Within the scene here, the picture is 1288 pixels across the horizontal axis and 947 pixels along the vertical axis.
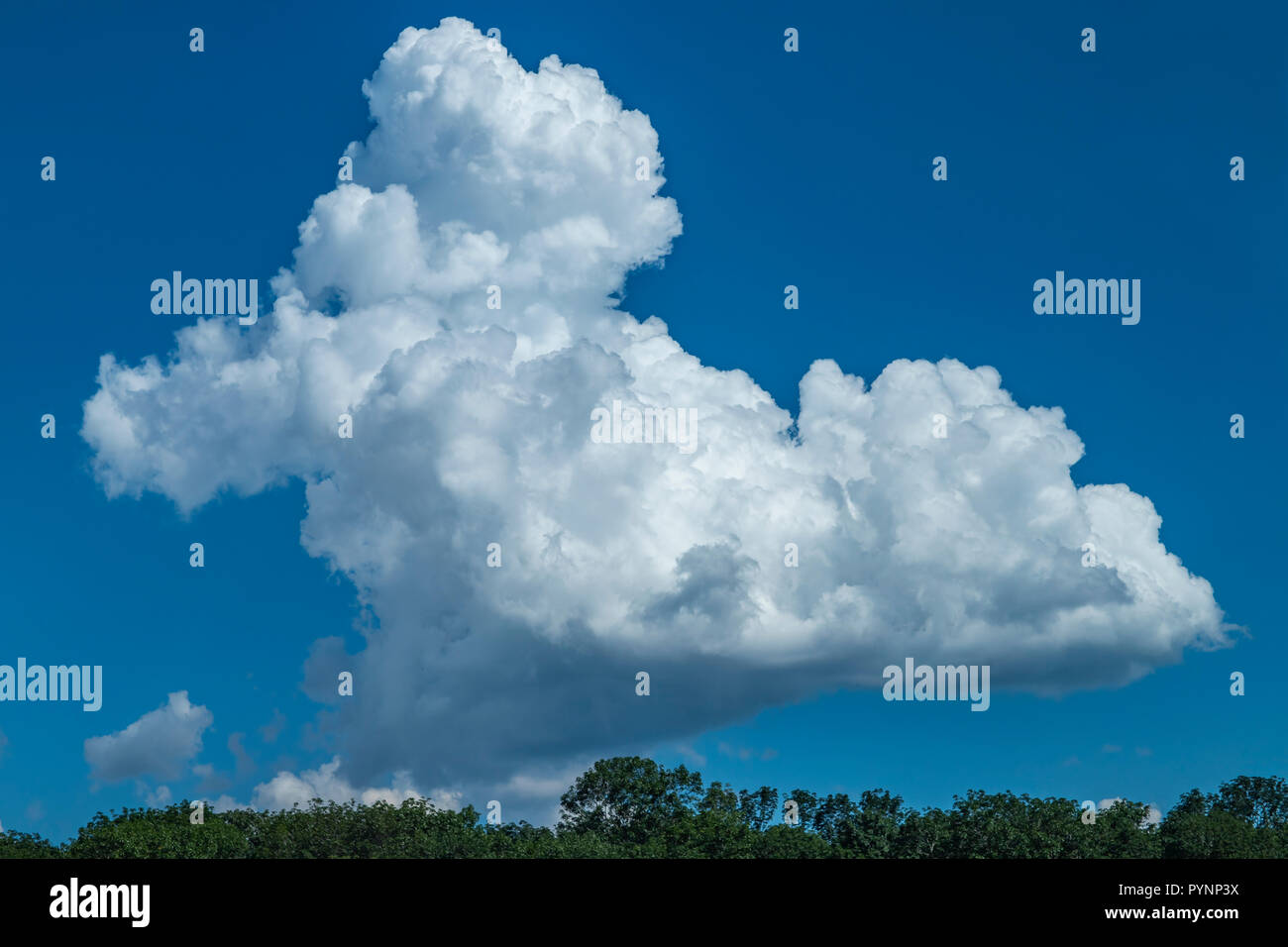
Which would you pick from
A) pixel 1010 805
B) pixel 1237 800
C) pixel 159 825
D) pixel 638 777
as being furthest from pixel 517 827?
pixel 1237 800

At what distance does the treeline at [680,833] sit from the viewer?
107188 millimetres

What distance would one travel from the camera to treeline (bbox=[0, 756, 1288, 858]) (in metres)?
107

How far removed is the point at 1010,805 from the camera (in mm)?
113938

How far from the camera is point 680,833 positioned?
112m
